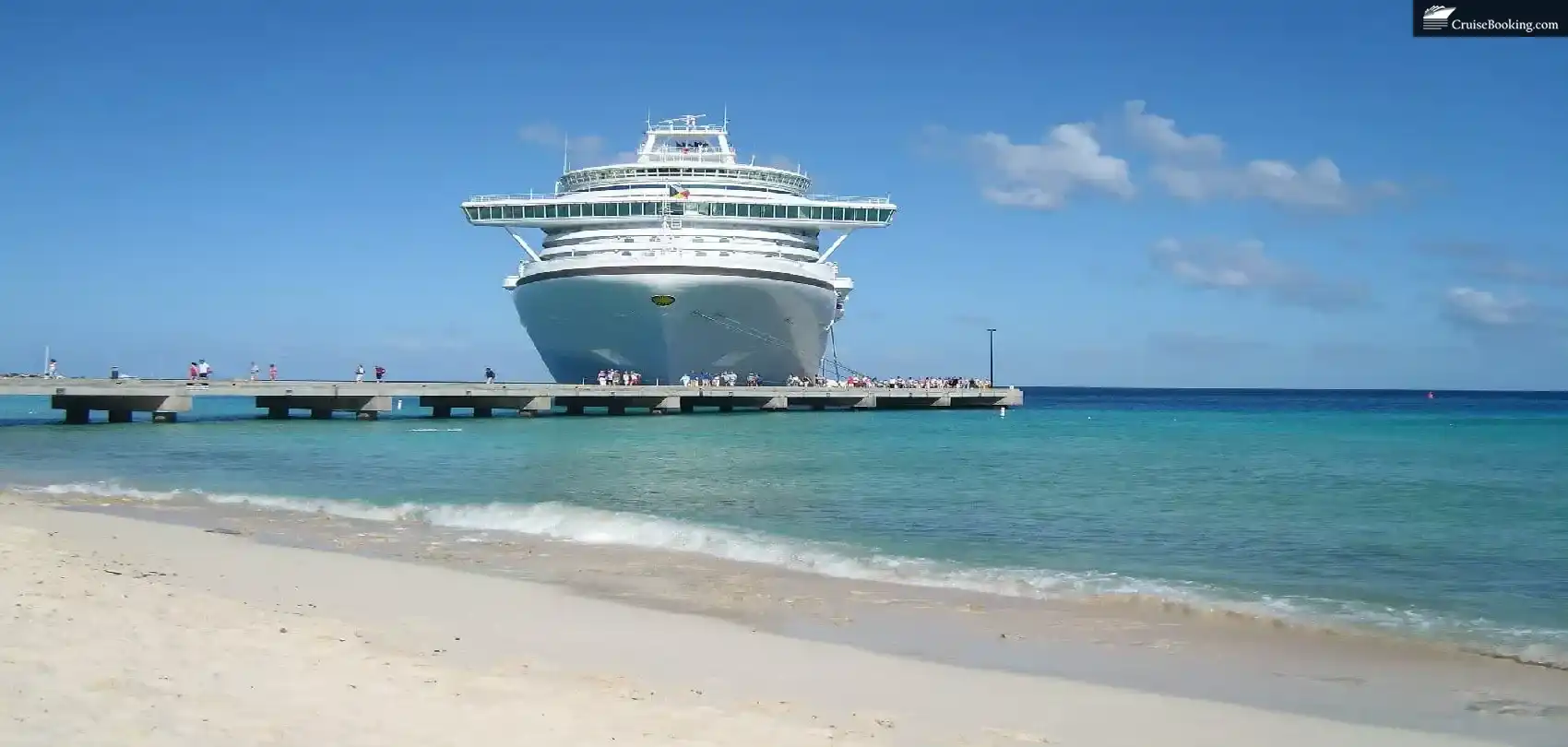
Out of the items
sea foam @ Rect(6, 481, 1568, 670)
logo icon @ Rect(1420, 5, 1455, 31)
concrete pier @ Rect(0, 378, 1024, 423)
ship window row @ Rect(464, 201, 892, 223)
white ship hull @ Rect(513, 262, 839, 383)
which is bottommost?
sea foam @ Rect(6, 481, 1568, 670)

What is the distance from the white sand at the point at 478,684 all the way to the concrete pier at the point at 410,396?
104ft

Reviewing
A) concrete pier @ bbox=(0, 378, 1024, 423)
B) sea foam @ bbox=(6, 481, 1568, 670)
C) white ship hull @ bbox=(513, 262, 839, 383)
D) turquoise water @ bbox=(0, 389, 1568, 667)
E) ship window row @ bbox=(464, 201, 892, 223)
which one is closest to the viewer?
sea foam @ bbox=(6, 481, 1568, 670)

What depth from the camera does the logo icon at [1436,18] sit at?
16.1 m

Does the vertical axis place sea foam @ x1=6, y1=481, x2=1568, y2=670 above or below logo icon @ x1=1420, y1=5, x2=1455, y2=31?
below

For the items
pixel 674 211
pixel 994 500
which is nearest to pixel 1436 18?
pixel 994 500

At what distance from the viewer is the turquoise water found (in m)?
10.9

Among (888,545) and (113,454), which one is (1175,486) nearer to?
(888,545)

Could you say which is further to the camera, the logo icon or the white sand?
the logo icon

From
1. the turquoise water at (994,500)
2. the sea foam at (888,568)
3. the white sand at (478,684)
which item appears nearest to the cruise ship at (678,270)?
the turquoise water at (994,500)

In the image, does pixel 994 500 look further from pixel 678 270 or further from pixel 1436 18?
pixel 678 270

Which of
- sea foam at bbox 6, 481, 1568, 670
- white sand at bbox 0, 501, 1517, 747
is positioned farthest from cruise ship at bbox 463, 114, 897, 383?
white sand at bbox 0, 501, 1517, 747

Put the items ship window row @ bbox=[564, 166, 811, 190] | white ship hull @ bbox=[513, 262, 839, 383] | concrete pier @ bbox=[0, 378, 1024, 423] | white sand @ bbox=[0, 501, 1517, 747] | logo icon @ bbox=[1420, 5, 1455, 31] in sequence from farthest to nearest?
1. ship window row @ bbox=[564, 166, 811, 190]
2. white ship hull @ bbox=[513, 262, 839, 383]
3. concrete pier @ bbox=[0, 378, 1024, 423]
4. logo icon @ bbox=[1420, 5, 1455, 31]
5. white sand @ bbox=[0, 501, 1517, 747]

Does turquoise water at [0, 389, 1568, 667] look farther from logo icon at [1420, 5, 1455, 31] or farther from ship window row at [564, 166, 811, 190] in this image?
Answer: ship window row at [564, 166, 811, 190]

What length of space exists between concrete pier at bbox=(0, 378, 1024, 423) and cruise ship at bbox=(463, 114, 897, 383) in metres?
1.32
